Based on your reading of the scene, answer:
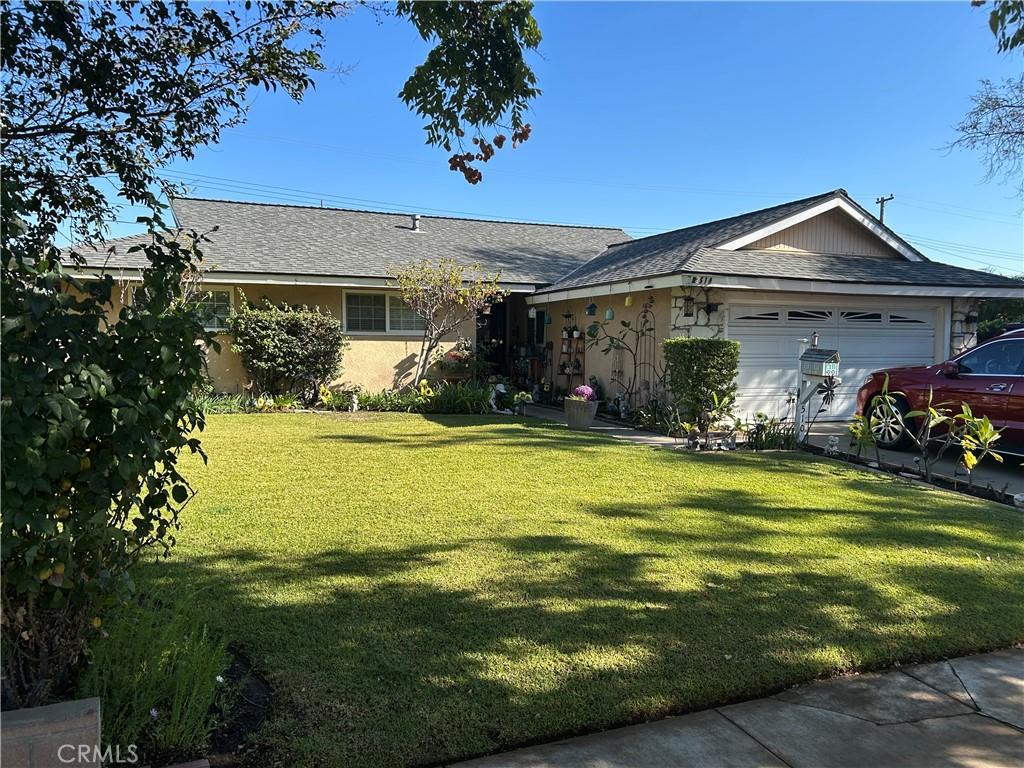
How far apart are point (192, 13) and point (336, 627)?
140 inches

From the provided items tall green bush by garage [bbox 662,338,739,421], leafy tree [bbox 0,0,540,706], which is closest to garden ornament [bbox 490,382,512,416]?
tall green bush by garage [bbox 662,338,739,421]

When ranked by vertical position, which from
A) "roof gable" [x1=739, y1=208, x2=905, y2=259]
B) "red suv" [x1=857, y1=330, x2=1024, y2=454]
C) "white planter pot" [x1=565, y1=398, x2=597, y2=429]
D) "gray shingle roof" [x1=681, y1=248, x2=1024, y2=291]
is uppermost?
"roof gable" [x1=739, y1=208, x2=905, y2=259]

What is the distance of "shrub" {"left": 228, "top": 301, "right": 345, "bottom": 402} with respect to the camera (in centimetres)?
1295

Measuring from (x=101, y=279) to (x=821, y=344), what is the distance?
12.3 meters

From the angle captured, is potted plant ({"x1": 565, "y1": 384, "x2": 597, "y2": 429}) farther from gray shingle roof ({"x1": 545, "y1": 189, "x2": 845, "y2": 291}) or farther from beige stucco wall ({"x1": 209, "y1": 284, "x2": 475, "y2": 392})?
beige stucco wall ({"x1": 209, "y1": 284, "x2": 475, "y2": 392})

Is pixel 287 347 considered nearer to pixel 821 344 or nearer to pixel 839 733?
pixel 821 344

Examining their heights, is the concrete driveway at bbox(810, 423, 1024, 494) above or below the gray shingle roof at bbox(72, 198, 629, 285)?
below

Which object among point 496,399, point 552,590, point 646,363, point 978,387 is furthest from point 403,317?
point 552,590

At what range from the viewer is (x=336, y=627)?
3617 millimetres

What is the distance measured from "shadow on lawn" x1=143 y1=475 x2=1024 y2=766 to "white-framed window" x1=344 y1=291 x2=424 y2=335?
10.3 metres

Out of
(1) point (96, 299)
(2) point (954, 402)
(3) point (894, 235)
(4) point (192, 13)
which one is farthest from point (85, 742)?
(3) point (894, 235)

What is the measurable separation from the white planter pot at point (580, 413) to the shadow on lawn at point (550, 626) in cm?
597

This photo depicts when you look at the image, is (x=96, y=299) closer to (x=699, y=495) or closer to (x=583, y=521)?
(x=583, y=521)

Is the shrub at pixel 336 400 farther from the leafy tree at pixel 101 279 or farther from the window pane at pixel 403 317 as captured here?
the leafy tree at pixel 101 279
